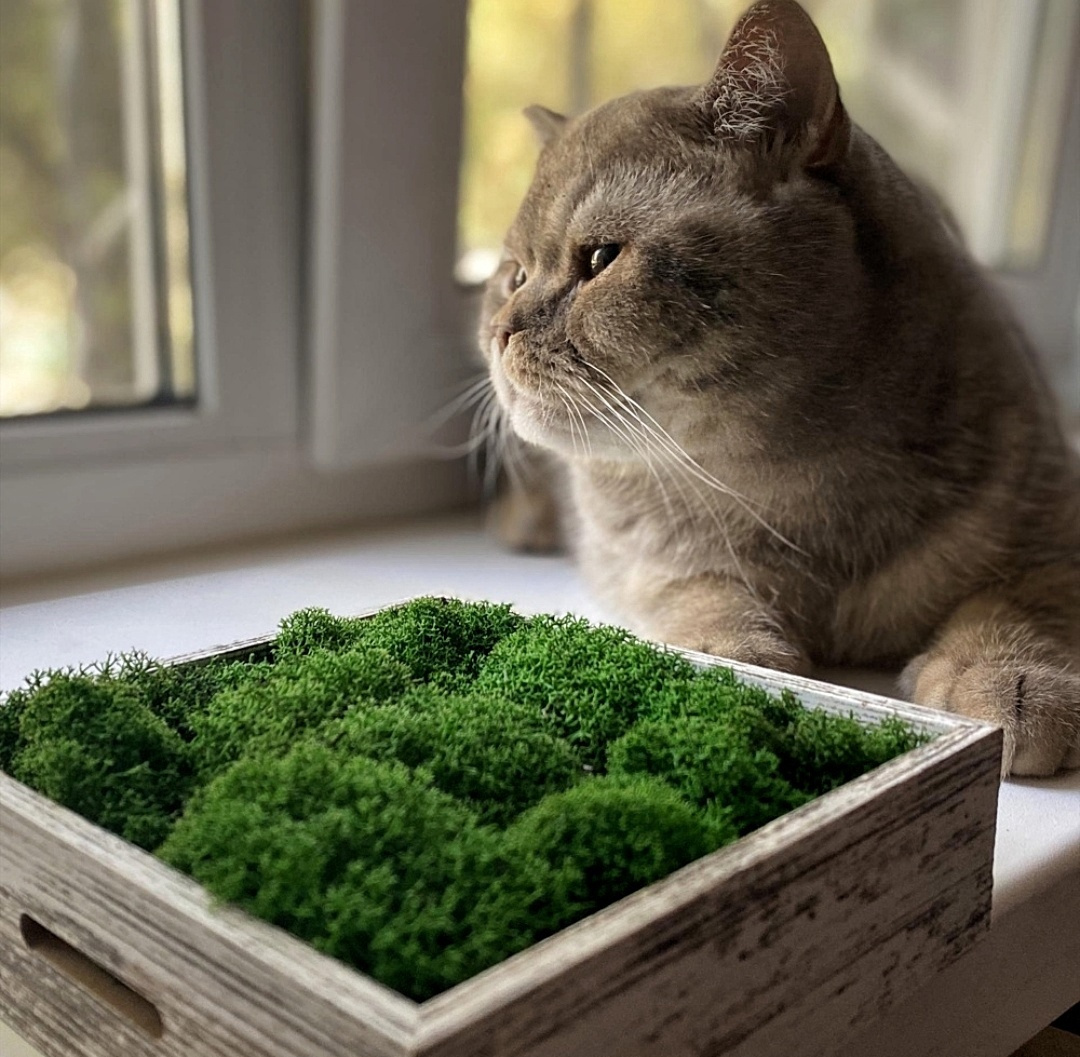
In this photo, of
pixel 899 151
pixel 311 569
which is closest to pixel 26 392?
pixel 311 569

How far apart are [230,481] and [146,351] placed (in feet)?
0.57

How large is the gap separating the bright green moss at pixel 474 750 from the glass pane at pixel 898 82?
3.41 feet

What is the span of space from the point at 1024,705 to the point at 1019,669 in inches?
1.9

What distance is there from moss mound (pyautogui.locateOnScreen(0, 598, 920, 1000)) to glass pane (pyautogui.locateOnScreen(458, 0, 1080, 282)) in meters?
0.95

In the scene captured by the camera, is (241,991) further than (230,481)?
No

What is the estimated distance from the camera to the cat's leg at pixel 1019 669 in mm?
878

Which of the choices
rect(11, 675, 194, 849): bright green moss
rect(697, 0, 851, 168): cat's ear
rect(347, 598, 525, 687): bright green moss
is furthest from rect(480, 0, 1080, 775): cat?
rect(11, 675, 194, 849): bright green moss

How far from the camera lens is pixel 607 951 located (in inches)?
18.3

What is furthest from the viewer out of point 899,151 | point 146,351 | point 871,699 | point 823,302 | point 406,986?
point 899,151

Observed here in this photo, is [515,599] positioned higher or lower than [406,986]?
lower

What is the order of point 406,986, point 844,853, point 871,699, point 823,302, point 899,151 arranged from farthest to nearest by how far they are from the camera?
point 899,151
point 823,302
point 871,699
point 844,853
point 406,986

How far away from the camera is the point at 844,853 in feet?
1.91

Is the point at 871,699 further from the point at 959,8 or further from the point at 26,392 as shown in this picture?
the point at 959,8

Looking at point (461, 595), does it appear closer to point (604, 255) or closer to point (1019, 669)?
point (604, 255)
